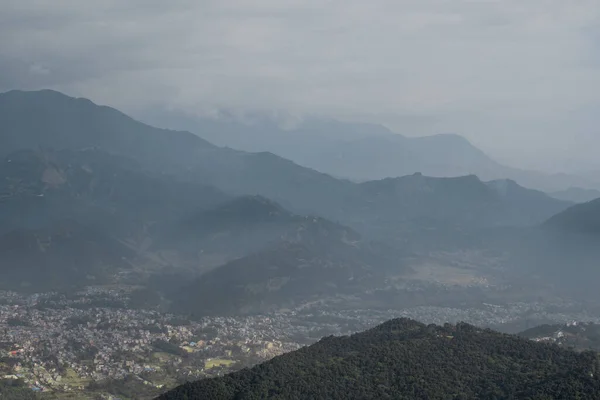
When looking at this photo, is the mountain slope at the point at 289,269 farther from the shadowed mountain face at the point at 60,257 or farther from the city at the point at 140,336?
the shadowed mountain face at the point at 60,257

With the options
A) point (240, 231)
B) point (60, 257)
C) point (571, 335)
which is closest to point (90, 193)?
point (240, 231)

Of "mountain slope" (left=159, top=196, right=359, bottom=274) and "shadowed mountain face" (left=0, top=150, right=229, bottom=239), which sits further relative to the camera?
"shadowed mountain face" (left=0, top=150, right=229, bottom=239)

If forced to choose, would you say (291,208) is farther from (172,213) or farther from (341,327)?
(341,327)

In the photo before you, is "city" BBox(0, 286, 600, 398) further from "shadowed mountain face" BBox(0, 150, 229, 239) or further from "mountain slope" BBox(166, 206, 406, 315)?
"shadowed mountain face" BBox(0, 150, 229, 239)

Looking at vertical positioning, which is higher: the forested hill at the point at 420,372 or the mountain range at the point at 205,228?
the forested hill at the point at 420,372

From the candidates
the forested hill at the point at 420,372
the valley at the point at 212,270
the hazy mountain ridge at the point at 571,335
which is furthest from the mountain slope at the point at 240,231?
the forested hill at the point at 420,372

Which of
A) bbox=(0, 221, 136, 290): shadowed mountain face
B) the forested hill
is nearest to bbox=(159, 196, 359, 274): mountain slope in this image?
bbox=(0, 221, 136, 290): shadowed mountain face
